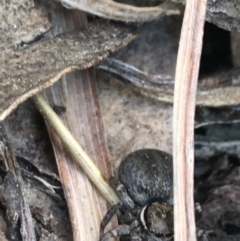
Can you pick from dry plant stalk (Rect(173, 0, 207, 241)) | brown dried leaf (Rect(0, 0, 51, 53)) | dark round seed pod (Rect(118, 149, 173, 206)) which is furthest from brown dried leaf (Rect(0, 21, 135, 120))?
dark round seed pod (Rect(118, 149, 173, 206))

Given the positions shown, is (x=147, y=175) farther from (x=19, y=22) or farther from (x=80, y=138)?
(x=19, y=22)

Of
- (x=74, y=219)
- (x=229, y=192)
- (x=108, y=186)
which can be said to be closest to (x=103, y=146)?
(x=108, y=186)

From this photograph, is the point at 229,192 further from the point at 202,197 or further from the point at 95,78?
the point at 95,78

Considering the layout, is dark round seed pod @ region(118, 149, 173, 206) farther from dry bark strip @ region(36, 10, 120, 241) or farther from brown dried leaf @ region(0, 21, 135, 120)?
brown dried leaf @ region(0, 21, 135, 120)

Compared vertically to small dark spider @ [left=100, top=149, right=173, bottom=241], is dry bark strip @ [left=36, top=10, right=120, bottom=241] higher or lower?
higher

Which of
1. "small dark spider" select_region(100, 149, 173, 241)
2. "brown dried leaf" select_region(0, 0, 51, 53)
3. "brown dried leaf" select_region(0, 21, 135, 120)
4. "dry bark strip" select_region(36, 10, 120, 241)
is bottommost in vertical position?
"small dark spider" select_region(100, 149, 173, 241)

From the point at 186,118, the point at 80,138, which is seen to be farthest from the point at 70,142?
the point at 186,118

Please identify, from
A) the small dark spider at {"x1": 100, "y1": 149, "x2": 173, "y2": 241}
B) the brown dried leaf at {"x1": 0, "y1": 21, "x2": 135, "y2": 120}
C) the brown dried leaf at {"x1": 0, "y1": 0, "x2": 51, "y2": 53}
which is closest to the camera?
the brown dried leaf at {"x1": 0, "y1": 21, "x2": 135, "y2": 120}
